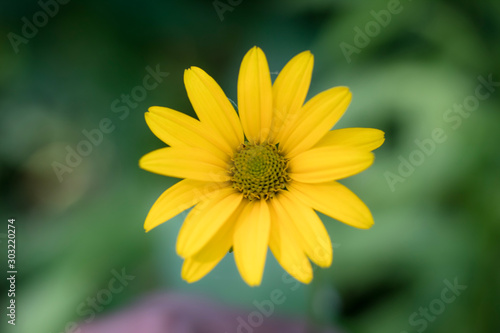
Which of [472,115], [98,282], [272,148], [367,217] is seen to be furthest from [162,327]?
[472,115]

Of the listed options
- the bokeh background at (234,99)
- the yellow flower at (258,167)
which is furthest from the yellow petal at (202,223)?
the bokeh background at (234,99)

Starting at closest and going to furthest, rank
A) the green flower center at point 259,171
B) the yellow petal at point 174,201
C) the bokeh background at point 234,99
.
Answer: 1. the yellow petal at point 174,201
2. the green flower center at point 259,171
3. the bokeh background at point 234,99

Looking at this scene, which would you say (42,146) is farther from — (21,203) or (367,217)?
(367,217)

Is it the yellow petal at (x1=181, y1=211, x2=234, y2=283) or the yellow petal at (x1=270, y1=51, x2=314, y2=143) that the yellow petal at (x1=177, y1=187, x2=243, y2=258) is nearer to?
the yellow petal at (x1=181, y1=211, x2=234, y2=283)

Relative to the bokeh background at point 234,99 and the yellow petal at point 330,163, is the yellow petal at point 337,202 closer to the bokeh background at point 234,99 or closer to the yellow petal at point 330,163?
the yellow petal at point 330,163

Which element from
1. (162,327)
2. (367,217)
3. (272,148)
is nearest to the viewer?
(367,217)

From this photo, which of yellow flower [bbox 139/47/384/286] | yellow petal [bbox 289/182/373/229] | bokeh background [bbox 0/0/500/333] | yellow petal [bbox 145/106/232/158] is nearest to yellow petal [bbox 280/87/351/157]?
yellow flower [bbox 139/47/384/286]

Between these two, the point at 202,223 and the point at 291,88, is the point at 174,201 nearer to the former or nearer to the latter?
the point at 202,223

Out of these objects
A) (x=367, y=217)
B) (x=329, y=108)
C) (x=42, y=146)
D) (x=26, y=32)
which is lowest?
(x=367, y=217)
